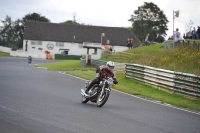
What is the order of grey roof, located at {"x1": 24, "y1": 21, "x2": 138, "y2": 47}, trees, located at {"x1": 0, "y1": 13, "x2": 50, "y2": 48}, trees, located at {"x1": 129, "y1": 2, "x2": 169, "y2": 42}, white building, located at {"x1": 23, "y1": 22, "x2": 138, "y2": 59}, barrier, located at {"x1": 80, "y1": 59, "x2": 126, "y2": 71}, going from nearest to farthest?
barrier, located at {"x1": 80, "y1": 59, "x2": 126, "y2": 71}, white building, located at {"x1": 23, "y1": 22, "x2": 138, "y2": 59}, grey roof, located at {"x1": 24, "y1": 21, "x2": 138, "y2": 47}, trees, located at {"x1": 129, "y1": 2, "x2": 169, "y2": 42}, trees, located at {"x1": 0, "y1": 13, "x2": 50, "y2": 48}

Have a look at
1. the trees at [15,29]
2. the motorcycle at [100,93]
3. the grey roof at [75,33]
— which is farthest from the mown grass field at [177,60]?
the trees at [15,29]

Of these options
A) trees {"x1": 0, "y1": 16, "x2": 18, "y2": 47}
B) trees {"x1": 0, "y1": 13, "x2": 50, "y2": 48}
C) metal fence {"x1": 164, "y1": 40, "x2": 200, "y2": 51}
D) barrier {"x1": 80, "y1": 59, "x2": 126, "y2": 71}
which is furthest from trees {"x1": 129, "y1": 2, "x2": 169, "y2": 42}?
metal fence {"x1": 164, "y1": 40, "x2": 200, "y2": 51}

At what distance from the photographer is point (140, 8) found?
120688mm

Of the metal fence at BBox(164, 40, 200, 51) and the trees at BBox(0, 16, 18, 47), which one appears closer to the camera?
the metal fence at BBox(164, 40, 200, 51)

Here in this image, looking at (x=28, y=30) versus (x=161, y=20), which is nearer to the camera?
(x=28, y=30)

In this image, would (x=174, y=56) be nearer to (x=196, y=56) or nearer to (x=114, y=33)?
(x=196, y=56)

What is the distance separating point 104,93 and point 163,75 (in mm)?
9265

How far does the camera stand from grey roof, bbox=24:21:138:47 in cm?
10825

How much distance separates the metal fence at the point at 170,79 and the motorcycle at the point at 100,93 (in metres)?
6.01

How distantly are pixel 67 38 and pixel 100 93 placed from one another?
9247 cm

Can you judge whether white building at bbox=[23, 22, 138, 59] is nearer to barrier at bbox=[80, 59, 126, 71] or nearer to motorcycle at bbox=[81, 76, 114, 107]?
barrier at bbox=[80, 59, 126, 71]

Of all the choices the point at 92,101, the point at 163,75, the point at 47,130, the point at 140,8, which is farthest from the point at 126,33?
the point at 47,130

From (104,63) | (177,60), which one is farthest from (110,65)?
(104,63)

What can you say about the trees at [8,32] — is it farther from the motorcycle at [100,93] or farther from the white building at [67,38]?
the motorcycle at [100,93]
